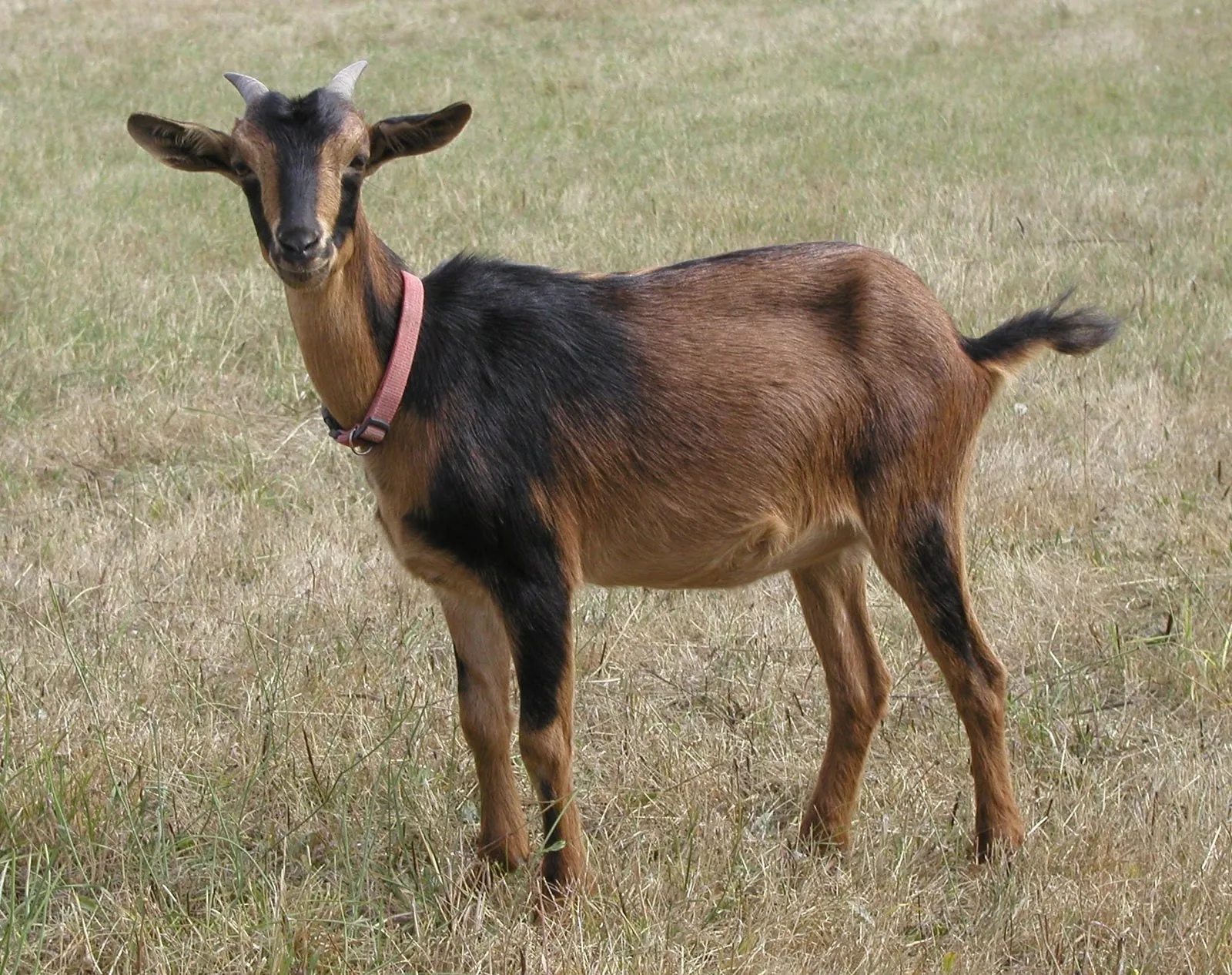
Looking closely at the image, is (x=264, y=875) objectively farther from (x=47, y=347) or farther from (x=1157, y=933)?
(x=47, y=347)

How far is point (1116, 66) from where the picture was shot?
17.7 metres

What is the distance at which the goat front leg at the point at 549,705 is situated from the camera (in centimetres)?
392

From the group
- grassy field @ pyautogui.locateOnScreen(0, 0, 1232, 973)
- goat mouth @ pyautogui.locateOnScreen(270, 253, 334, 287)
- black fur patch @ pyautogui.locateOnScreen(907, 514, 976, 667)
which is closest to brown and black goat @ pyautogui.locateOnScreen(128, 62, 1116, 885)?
black fur patch @ pyautogui.locateOnScreen(907, 514, 976, 667)

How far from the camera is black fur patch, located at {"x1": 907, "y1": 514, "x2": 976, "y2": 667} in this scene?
4289 millimetres

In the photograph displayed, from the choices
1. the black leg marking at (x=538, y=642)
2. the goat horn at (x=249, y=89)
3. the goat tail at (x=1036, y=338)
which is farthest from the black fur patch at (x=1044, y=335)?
the goat horn at (x=249, y=89)

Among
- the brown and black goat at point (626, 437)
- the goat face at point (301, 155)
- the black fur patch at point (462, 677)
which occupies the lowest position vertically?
the black fur patch at point (462, 677)

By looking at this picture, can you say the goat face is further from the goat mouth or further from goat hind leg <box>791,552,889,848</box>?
goat hind leg <box>791,552,889,848</box>

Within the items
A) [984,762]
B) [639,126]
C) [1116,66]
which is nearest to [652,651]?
[984,762]

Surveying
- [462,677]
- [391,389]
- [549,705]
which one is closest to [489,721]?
[462,677]

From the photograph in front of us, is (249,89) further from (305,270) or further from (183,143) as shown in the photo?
(305,270)

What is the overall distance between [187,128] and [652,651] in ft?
7.99

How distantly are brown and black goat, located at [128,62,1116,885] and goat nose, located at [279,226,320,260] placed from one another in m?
0.21

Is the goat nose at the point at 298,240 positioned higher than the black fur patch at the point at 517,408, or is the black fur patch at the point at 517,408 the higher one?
the goat nose at the point at 298,240

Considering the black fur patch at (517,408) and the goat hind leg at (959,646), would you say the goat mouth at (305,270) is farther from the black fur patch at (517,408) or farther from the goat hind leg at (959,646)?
the goat hind leg at (959,646)
